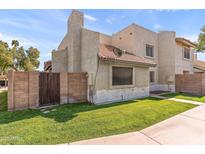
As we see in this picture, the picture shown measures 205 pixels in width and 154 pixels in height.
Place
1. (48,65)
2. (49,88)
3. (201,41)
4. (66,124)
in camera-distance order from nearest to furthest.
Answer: (66,124) < (49,88) < (48,65) < (201,41)

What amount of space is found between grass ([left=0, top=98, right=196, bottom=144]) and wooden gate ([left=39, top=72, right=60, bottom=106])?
1369 mm

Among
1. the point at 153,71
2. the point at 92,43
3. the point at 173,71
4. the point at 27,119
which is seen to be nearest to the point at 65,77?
the point at 92,43

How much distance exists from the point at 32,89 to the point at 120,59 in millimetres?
6495

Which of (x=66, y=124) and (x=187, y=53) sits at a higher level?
(x=187, y=53)

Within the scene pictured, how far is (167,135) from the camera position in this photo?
5750 millimetres

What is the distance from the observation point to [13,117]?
768 centimetres

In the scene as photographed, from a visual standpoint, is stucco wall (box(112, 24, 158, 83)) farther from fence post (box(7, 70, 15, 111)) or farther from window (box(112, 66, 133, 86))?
fence post (box(7, 70, 15, 111))

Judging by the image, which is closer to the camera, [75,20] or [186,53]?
[75,20]

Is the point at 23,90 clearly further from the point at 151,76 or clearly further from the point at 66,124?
the point at 151,76

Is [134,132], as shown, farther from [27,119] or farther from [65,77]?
[65,77]

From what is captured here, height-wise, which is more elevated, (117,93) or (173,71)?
(173,71)

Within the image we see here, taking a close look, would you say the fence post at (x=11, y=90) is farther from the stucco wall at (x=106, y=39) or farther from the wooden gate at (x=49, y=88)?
the stucco wall at (x=106, y=39)

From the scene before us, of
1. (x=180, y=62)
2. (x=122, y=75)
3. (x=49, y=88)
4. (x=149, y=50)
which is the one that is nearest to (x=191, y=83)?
(x=180, y=62)
